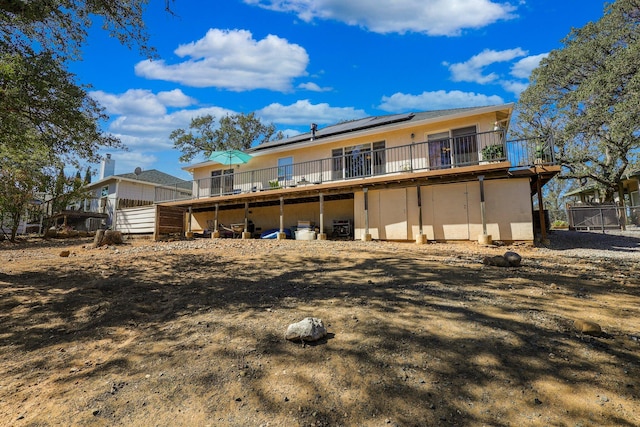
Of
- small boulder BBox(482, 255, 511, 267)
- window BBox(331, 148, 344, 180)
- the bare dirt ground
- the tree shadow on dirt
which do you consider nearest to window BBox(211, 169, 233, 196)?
window BBox(331, 148, 344, 180)

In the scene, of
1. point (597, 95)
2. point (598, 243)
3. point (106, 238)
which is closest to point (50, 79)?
point (106, 238)

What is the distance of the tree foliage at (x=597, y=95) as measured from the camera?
16641mm

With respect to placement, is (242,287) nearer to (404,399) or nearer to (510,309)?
(404,399)

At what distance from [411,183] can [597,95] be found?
16277 millimetres

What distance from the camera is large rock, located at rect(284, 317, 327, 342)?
2725 millimetres

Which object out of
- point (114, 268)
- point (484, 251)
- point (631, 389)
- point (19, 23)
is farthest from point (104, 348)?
point (484, 251)

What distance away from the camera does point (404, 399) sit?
1984 millimetres

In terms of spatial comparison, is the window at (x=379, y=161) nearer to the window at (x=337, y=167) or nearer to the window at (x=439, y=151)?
the window at (x=337, y=167)

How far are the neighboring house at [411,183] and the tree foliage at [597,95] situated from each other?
10922mm

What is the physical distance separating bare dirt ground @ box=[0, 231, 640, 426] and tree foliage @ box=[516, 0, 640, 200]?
18143 millimetres

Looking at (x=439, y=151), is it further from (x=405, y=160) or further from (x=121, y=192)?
(x=121, y=192)

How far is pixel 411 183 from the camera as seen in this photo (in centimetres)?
1050

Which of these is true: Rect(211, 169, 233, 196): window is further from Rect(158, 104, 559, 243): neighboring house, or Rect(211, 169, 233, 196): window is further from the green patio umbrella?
the green patio umbrella

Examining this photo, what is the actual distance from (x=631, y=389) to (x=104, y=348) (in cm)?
424
